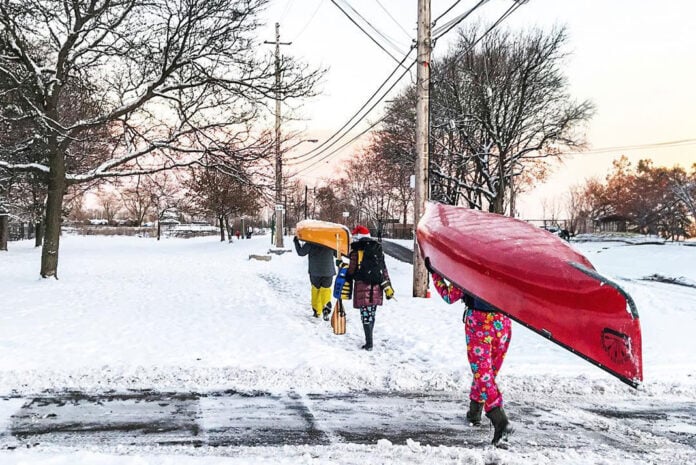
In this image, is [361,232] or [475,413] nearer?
[475,413]

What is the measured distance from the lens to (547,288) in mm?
3809

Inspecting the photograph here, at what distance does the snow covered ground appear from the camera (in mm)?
3906

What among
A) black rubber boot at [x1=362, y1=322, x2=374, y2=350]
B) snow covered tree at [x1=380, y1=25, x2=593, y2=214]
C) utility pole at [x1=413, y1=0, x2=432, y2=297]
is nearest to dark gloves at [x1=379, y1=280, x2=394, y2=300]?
black rubber boot at [x1=362, y1=322, x2=374, y2=350]

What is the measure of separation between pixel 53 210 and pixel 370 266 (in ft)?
36.3

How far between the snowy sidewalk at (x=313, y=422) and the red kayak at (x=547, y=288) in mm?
1139

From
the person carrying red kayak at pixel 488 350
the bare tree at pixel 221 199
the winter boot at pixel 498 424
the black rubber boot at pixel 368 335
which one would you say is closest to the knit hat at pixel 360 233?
the black rubber boot at pixel 368 335

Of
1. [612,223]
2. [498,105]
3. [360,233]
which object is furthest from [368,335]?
[612,223]

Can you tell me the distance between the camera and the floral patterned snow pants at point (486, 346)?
420 cm

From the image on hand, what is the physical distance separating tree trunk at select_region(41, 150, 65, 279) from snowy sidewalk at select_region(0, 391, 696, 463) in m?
10.5

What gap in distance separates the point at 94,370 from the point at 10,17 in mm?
10243

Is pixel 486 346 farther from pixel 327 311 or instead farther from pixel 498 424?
pixel 327 311

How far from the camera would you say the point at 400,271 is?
19.2 meters

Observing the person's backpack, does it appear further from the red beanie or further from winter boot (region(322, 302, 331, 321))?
winter boot (region(322, 302, 331, 321))

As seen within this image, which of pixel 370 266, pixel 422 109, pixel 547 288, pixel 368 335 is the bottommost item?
pixel 368 335
